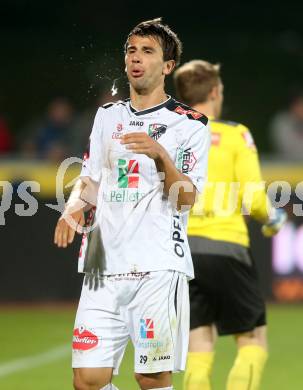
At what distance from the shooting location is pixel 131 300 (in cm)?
485

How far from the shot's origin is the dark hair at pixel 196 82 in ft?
20.7

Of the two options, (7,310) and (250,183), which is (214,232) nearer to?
(250,183)

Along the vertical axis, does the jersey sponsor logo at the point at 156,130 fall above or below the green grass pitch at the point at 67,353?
above

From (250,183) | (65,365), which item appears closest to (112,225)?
(250,183)

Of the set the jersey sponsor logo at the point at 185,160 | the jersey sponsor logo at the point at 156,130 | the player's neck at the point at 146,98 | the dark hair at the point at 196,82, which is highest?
the dark hair at the point at 196,82

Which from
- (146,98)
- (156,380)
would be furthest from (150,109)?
(156,380)

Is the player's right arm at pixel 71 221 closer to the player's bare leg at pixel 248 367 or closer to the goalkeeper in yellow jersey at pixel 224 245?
the goalkeeper in yellow jersey at pixel 224 245

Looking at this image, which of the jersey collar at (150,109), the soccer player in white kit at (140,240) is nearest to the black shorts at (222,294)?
the soccer player in white kit at (140,240)

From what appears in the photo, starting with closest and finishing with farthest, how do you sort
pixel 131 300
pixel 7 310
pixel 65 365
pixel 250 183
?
pixel 131 300 < pixel 250 183 < pixel 65 365 < pixel 7 310

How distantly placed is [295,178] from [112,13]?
5.75m

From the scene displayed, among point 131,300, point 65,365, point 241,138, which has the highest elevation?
point 241,138

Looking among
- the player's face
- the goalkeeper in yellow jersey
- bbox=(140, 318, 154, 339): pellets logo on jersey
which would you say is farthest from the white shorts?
the goalkeeper in yellow jersey

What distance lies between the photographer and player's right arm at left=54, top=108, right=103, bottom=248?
4.89 meters

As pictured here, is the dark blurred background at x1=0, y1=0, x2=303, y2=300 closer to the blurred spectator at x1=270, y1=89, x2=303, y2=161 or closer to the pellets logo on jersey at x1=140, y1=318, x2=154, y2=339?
the blurred spectator at x1=270, y1=89, x2=303, y2=161
